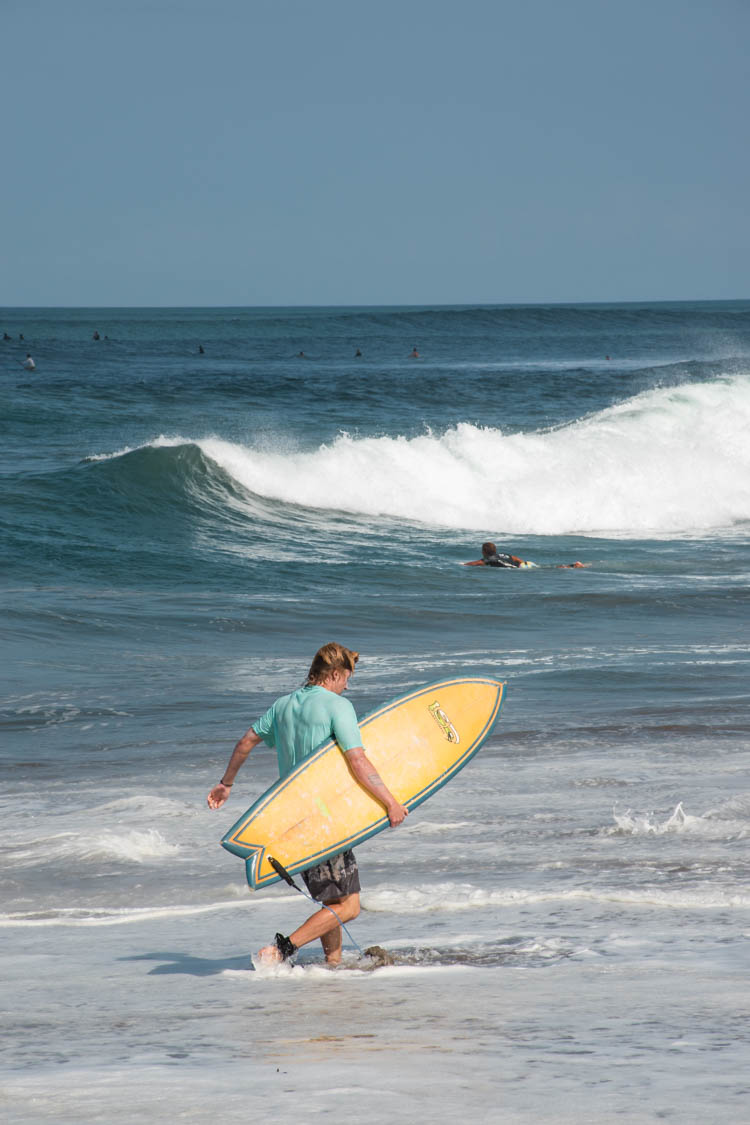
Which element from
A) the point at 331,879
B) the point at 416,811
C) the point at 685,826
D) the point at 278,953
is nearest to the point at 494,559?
the point at 416,811

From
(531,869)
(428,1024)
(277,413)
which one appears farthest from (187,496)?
(428,1024)

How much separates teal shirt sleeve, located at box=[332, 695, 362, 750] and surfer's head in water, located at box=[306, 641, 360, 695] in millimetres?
78

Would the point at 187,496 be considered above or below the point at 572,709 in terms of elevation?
above

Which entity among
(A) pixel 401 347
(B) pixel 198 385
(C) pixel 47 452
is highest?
(A) pixel 401 347

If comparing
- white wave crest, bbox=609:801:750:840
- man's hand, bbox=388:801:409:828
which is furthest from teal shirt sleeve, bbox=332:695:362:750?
white wave crest, bbox=609:801:750:840

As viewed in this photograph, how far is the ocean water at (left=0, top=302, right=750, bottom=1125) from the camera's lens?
374 cm

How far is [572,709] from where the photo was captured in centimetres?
986

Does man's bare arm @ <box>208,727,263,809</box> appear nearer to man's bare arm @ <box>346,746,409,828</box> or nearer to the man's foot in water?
man's bare arm @ <box>346,746,409,828</box>

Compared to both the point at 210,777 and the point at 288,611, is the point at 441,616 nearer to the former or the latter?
the point at 288,611

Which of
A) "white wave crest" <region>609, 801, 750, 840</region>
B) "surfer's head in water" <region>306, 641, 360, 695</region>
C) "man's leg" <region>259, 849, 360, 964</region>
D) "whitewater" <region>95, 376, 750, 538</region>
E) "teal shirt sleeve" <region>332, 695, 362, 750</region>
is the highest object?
"whitewater" <region>95, 376, 750, 538</region>

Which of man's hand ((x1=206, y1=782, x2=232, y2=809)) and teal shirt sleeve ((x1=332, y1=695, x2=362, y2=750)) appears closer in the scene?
teal shirt sleeve ((x1=332, y1=695, x2=362, y2=750))

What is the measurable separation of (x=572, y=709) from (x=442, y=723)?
452 centimetres

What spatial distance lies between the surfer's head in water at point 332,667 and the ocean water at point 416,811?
3.50ft

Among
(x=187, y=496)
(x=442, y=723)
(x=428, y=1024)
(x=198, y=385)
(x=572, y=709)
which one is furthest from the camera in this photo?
(x=198, y=385)
